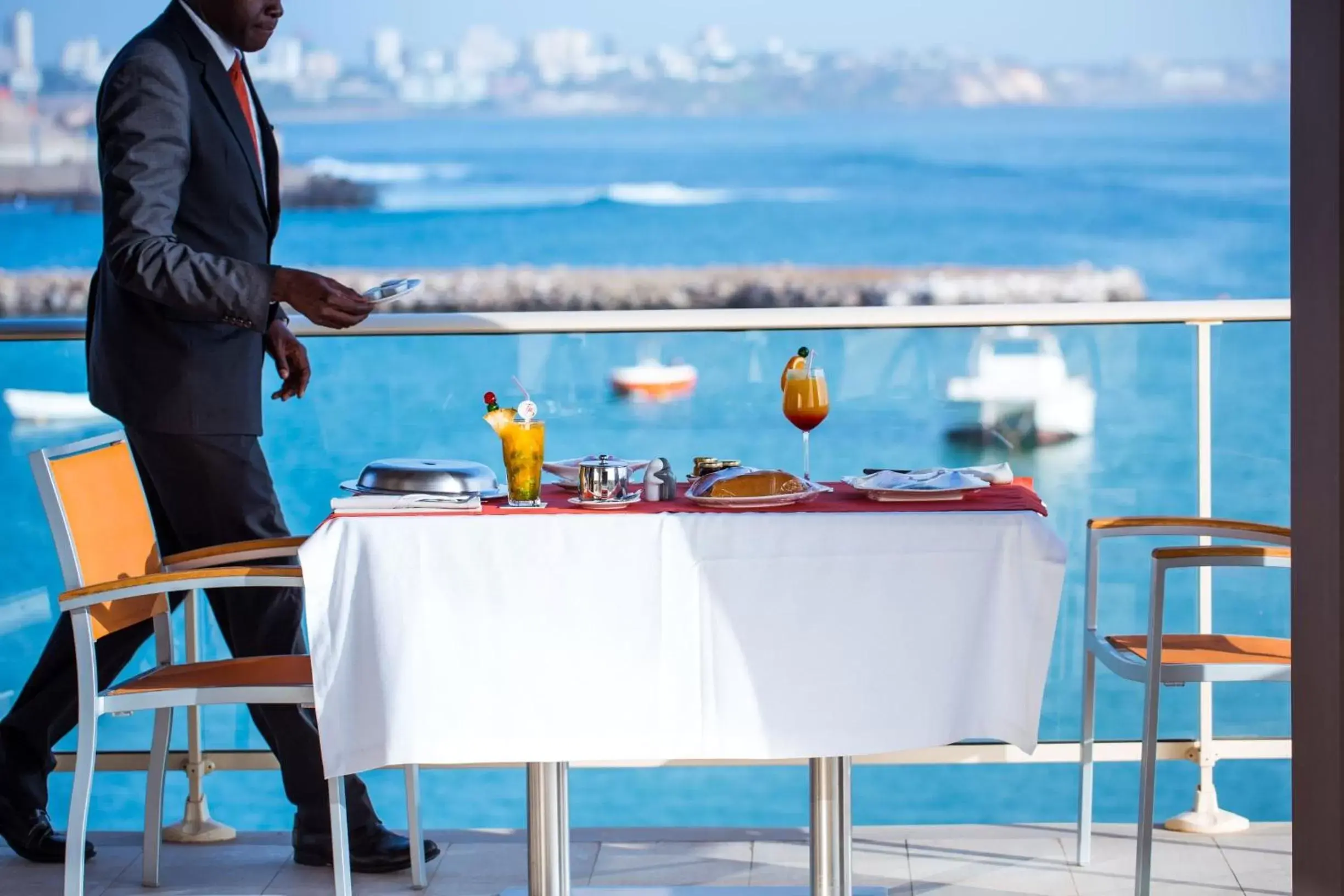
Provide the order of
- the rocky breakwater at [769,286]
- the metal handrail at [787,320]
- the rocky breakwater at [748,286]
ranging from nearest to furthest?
the metal handrail at [787,320] → the rocky breakwater at [748,286] → the rocky breakwater at [769,286]

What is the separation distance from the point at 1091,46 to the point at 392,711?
65.7 ft

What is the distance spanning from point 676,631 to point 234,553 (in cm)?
77

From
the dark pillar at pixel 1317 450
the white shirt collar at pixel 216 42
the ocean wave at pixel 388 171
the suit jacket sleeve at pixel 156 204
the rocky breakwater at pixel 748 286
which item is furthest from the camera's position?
the rocky breakwater at pixel 748 286

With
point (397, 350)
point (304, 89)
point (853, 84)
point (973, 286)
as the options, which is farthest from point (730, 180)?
point (397, 350)

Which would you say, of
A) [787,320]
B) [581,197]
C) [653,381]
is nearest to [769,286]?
[581,197]

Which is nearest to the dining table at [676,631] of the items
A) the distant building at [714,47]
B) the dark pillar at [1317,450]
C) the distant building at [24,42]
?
the dark pillar at [1317,450]

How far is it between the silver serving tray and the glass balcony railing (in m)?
0.70

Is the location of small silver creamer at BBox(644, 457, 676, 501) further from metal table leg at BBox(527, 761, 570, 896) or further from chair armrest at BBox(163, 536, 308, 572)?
chair armrest at BBox(163, 536, 308, 572)

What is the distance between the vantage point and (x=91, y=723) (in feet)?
7.51

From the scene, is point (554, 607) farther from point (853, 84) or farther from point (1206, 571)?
point (853, 84)

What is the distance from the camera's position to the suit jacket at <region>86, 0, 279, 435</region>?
245 cm

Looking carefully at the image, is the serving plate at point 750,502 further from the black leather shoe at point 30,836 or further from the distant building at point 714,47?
the distant building at point 714,47

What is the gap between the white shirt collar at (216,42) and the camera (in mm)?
2668

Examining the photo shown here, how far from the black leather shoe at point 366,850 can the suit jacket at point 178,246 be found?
0.72 meters
